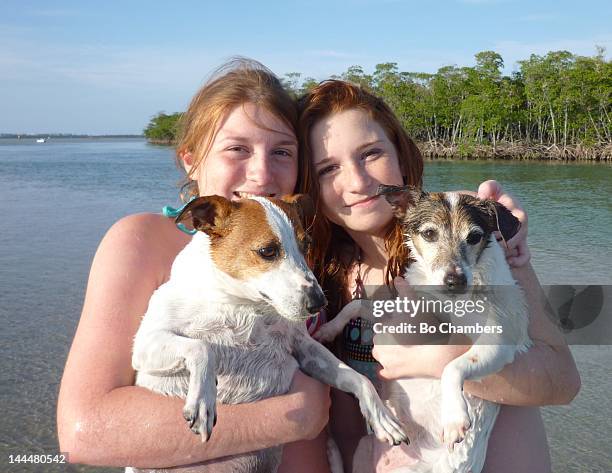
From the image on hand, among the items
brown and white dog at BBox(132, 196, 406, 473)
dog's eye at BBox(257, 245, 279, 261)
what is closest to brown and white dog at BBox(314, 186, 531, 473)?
brown and white dog at BBox(132, 196, 406, 473)

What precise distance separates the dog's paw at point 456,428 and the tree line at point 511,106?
41.6 m

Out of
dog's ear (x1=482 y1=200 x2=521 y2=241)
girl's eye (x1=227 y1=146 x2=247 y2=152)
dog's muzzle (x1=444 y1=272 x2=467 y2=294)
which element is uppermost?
girl's eye (x1=227 y1=146 x2=247 y2=152)

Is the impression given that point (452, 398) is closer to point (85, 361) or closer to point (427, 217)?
point (427, 217)

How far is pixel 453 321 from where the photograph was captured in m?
2.97

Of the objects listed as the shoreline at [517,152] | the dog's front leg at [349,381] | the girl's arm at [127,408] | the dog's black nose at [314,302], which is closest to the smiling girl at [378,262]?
the dog's front leg at [349,381]

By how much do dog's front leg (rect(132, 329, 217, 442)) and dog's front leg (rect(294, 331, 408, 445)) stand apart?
0.66 m

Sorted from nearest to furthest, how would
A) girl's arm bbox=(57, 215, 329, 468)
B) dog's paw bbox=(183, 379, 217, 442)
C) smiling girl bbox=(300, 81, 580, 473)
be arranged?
dog's paw bbox=(183, 379, 217, 442), girl's arm bbox=(57, 215, 329, 468), smiling girl bbox=(300, 81, 580, 473)

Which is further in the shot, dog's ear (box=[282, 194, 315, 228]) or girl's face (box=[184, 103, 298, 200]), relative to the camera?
girl's face (box=[184, 103, 298, 200])

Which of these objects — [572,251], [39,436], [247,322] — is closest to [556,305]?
[247,322]

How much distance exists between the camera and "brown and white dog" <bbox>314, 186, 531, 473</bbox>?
2.64 meters

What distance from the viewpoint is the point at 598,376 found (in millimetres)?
5992

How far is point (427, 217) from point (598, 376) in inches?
157

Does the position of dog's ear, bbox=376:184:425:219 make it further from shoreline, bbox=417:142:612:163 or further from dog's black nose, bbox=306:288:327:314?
shoreline, bbox=417:142:612:163

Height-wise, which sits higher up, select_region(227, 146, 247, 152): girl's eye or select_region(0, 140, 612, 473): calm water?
select_region(227, 146, 247, 152): girl's eye
